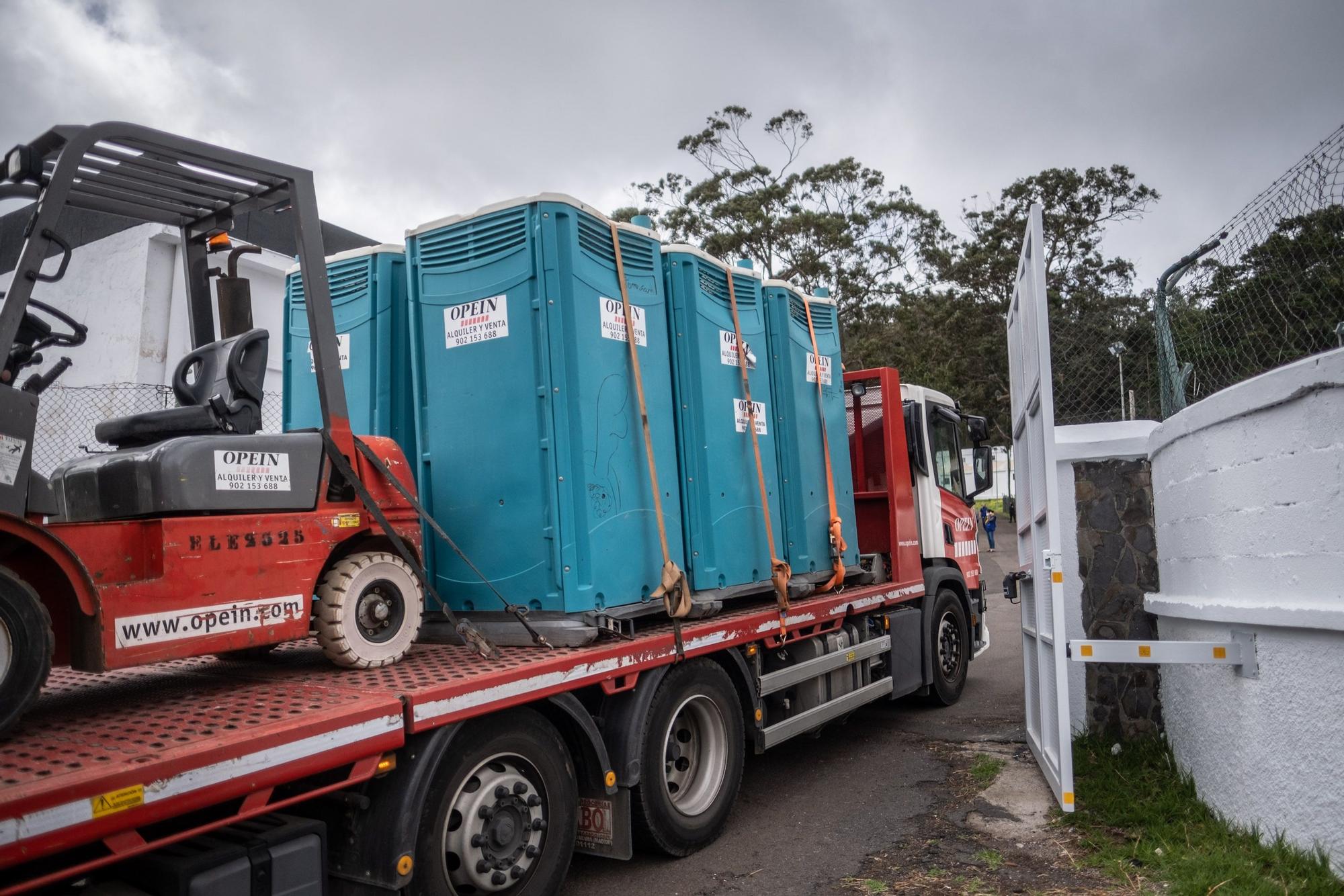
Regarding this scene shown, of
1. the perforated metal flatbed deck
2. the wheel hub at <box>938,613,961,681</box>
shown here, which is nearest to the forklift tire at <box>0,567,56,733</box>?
the perforated metal flatbed deck

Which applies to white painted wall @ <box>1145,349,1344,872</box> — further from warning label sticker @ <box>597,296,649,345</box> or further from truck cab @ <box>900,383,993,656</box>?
truck cab @ <box>900,383,993,656</box>

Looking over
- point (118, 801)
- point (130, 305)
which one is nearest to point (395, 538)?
point (118, 801)

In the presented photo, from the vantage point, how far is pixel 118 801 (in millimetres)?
2537

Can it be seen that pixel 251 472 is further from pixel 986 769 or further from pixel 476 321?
pixel 986 769

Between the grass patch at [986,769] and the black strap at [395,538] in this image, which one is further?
the grass patch at [986,769]

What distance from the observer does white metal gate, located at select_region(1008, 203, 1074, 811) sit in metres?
4.89

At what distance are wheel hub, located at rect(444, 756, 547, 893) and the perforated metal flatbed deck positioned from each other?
1.02ft

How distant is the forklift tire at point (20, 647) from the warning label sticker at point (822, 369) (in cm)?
487

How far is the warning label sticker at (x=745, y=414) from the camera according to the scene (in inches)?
231

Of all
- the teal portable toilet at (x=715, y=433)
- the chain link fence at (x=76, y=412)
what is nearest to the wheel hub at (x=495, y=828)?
the teal portable toilet at (x=715, y=433)

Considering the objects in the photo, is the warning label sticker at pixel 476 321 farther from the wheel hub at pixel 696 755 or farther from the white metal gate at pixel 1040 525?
the white metal gate at pixel 1040 525

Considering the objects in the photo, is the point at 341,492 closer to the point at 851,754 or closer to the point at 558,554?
the point at 558,554

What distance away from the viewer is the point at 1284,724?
408 cm

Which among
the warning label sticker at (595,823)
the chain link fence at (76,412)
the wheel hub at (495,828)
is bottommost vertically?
the warning label sticker at (595,823)
